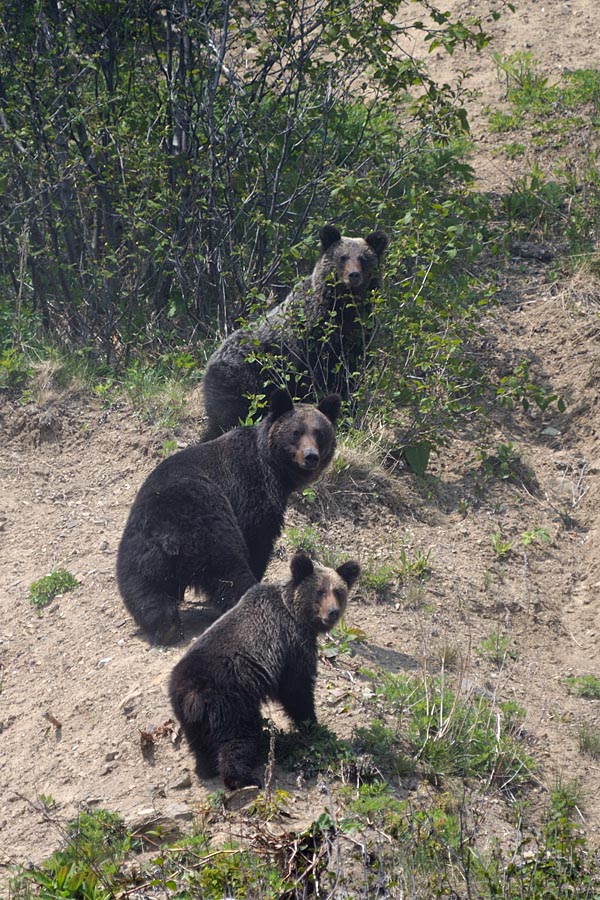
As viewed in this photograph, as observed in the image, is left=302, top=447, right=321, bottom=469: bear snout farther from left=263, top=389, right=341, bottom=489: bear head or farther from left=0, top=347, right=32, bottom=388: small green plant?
left=0, top=347, right=32, bottom=388: small green plant

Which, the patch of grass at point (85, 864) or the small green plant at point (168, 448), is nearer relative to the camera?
the patch of grass at point (85, 864)

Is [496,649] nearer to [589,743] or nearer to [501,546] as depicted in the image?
[589,743]

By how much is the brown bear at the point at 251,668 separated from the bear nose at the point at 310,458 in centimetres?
140

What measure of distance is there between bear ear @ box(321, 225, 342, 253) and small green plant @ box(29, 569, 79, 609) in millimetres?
3978

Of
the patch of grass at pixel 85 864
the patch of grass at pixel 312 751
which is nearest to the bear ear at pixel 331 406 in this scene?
the patch of grass at pixel 312 751

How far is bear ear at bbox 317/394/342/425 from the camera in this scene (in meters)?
7.78

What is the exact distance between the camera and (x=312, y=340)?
990cm

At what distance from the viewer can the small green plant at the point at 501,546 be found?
8.91m

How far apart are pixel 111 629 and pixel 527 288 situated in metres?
6.56

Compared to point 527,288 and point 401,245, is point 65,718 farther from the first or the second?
point 527,288

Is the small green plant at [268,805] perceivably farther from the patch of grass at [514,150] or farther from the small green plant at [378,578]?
the patch of grass at [514,150]

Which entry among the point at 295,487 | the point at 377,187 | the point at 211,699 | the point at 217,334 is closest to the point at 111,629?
A: the point at 295,487

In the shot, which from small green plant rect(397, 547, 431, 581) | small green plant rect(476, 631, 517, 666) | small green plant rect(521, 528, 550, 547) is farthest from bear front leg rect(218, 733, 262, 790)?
small green plant rect(521, 528, 550, 547)

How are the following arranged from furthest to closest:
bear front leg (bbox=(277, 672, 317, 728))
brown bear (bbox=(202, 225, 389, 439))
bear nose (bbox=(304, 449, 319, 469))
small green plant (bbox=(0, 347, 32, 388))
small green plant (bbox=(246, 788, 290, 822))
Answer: small green plant (bbox=(0, 347, 32, 388)) < brown bear (bbox=(202, 225, 389, 439)) < bear nose (bbox=(304, 449, 319, 469)) < bear front leg (bbox=(277, 672, 317, 728)) < small green plant (bbox=(246, 788, 290, 822))
